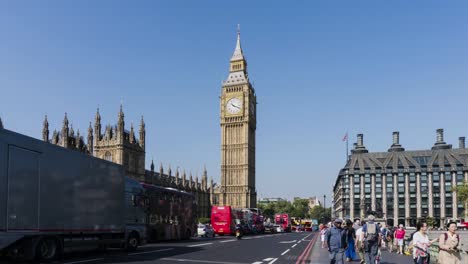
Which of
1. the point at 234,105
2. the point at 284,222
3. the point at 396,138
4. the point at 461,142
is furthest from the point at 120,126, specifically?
the point at 461,142

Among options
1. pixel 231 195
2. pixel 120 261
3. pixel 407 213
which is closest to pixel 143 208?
pixel 120 261

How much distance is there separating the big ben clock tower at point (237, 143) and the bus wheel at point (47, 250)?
10862 centimetres

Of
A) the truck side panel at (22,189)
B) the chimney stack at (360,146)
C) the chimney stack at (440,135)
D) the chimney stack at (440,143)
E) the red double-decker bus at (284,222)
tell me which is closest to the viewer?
the truck side panel at (22,189)

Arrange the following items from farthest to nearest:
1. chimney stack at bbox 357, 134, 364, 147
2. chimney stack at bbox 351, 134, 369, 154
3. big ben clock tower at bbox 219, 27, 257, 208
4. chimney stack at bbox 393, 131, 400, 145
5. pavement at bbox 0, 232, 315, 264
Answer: chimney stack at bbox 357, 134, 364, 147, chimney stack at bbox 351, 134, 369, 154, chimney stack at bbox 393, 131, 400, 145, big ben clock tower at bbox 219, 27, 257, 208, pavement at bbox 0, 232, 315, 264

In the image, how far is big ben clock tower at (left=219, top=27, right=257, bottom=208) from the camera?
415 ft

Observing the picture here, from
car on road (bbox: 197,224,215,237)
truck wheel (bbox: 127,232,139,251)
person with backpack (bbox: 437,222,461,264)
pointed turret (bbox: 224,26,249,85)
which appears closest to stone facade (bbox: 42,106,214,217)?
car on road (bbox: 197,224,215,237)

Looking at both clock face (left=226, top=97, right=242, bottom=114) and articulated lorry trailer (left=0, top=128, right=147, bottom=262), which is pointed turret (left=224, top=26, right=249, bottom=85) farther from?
articulated lorry trailer (left=0, top=128, right=147, bottom=262)

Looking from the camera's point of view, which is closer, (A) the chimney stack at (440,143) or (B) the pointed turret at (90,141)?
(B) the pointed turret at (90,141)

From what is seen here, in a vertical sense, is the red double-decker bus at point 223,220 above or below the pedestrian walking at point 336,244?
below

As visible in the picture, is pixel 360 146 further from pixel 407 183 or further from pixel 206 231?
pixel 206 231

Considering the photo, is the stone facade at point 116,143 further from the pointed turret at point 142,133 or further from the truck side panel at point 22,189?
the truck side panel at point 22,189

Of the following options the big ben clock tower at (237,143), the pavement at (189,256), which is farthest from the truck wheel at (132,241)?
the big ben clock tower at (237,143)

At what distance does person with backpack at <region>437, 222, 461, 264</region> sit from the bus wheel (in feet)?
41.6

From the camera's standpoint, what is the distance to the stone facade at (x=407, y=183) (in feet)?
405
